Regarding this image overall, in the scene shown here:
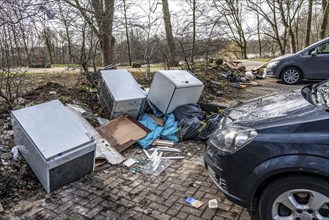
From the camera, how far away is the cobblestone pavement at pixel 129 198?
2.74 meters

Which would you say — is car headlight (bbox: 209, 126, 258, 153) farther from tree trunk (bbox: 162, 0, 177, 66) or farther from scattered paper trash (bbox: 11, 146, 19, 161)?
tree trunk (bbox: 162, 0, 177, 66)

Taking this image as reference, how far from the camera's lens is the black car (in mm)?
2000

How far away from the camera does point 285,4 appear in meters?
21.4

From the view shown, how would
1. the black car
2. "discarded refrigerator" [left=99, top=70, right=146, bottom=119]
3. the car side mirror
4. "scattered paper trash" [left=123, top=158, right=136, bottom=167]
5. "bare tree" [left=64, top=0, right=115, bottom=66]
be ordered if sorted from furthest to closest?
the car side mirror, "bare tree" [left=64, top=0, right=115, bottom=66], "discarded refrigerator" [left=99, top=70, right=146, bottom=119], "scattered paper trash" [left=123, top=158, right=136, bottom=167], the black car

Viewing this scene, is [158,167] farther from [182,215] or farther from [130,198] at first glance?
[182,215]

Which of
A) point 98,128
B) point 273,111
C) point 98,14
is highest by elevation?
point 98,14

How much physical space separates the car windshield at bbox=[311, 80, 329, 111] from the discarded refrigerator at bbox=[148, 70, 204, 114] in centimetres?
244

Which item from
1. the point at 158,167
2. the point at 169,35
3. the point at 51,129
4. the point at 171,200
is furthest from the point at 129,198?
the point at 169,35

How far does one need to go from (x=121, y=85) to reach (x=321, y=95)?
10.6ft

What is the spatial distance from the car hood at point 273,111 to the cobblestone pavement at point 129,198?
0.92 m

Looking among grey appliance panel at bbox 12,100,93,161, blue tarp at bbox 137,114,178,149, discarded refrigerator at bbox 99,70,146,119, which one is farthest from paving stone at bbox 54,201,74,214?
discarded refrigerator at bbox 99,70,146,119

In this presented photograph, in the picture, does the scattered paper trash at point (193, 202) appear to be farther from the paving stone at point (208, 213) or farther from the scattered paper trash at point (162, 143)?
the scattered paper trash at point (162, 143)

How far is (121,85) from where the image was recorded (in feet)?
16.1

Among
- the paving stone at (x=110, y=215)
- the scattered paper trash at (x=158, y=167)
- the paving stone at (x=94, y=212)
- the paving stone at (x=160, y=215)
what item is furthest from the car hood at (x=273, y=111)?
the paving stone at (x=94, y=212)
